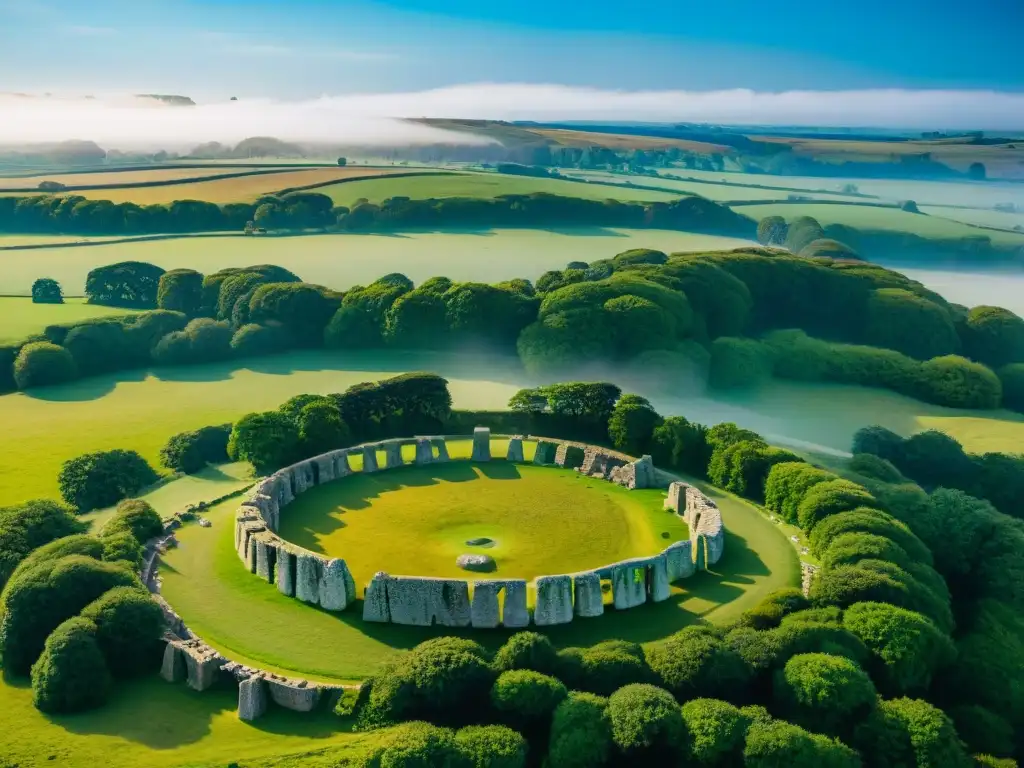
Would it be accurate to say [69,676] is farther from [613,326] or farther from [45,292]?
[45,292]

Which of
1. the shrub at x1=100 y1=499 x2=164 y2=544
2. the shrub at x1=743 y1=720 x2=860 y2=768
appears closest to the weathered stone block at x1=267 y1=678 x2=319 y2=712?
the shrub at x1=100 y1=499 x2=164 y2=544

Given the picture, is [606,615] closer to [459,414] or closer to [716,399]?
[459,414]

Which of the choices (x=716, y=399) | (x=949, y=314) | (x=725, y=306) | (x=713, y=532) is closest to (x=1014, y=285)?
(x=949, y=314)

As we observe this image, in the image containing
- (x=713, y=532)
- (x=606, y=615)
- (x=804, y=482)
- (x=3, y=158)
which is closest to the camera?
(x=606, y=615)

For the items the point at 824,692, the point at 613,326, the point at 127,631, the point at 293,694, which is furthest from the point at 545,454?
the point at 127,631

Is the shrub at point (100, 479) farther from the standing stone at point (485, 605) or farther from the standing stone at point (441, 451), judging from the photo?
the standing stone at point (485, 605)

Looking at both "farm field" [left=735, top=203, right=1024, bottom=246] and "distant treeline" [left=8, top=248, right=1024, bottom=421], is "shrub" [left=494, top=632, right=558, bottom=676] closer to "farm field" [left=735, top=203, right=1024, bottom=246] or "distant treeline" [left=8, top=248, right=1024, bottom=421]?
"distant treeline" [left=8, top=248, right=1024, bottom=421]
